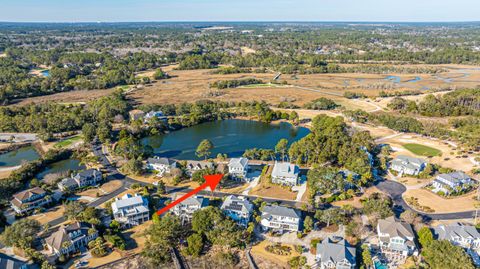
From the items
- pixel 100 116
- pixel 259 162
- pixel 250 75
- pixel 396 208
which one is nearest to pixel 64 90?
pixel 100 116

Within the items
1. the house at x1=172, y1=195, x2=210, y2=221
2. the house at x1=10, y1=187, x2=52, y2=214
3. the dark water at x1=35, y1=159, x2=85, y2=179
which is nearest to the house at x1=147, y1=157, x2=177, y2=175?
the house at x1=172, y1=195, x2=210, y2=221

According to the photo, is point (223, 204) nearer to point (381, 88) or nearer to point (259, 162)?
point (259, 162)

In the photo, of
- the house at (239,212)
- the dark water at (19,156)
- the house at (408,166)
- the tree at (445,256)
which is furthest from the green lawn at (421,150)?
the dark water at (19,156)

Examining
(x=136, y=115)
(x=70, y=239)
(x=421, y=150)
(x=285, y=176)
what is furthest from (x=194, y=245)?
(x=136, y=115)

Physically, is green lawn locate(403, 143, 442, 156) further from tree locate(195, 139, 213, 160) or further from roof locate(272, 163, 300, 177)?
tree locate(195, 139, 213, 160)

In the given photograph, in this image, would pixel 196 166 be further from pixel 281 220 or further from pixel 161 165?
pixel 281 220
